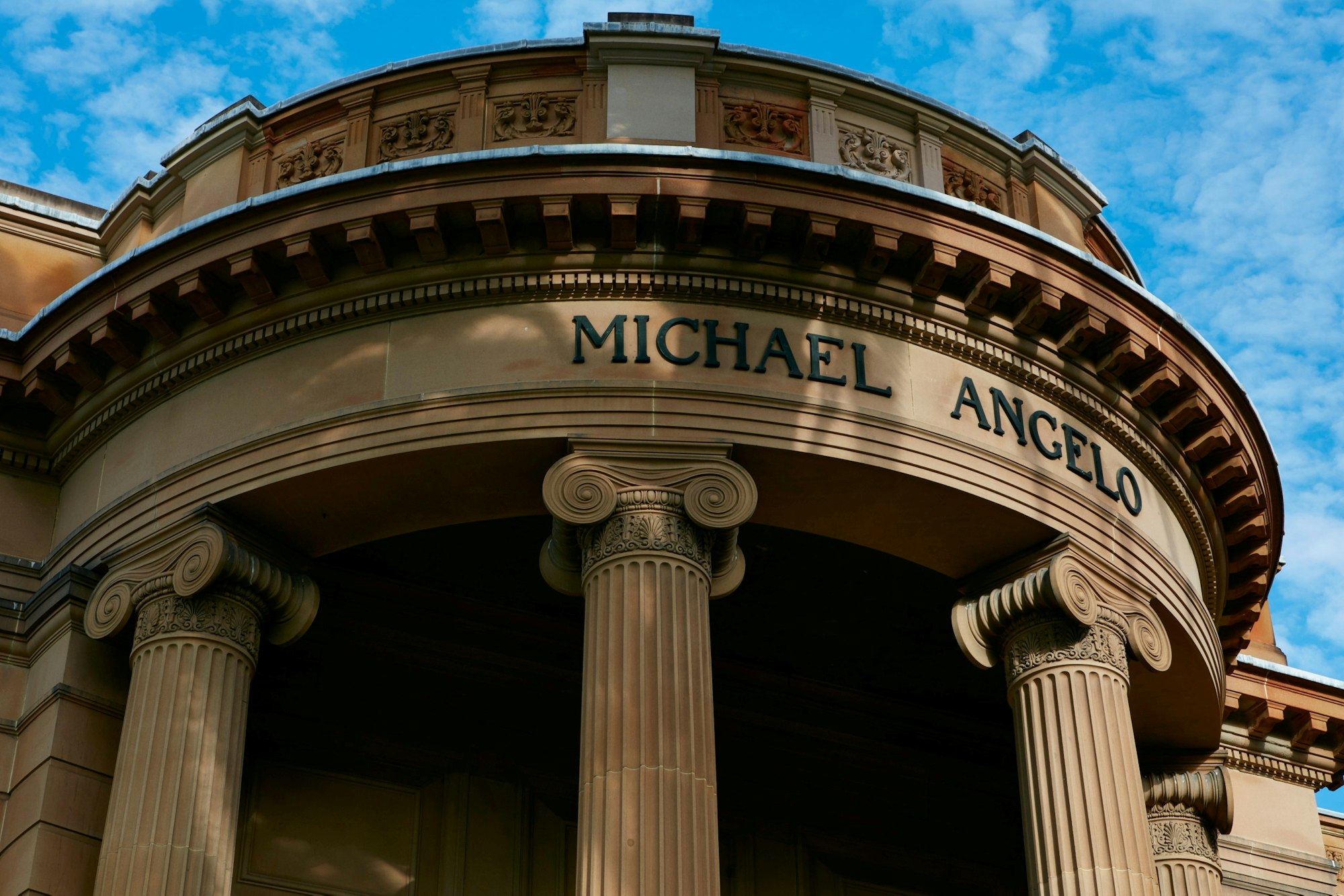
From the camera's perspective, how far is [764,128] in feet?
78.7

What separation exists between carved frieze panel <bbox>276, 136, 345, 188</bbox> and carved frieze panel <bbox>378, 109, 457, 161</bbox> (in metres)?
0.58

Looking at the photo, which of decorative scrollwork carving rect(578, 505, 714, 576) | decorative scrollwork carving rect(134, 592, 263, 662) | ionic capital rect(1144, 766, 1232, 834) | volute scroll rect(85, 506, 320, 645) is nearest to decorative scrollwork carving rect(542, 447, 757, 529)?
decorative scrollwork carving rect(578, 505, 714, 576)

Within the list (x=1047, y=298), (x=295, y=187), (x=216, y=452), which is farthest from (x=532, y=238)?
(x=1047, y=298)

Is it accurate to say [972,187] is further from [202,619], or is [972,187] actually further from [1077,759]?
[202,619]

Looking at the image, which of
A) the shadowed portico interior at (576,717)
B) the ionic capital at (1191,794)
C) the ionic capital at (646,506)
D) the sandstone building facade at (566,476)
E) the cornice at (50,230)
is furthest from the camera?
the cornice at (50,230)

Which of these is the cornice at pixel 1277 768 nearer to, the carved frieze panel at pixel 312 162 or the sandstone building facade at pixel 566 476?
the sandstone building facade at pixel 566 476

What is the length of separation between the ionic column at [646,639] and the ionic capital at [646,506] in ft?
0.05

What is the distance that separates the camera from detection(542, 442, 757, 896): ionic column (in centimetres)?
1881

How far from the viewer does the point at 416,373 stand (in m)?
21.8

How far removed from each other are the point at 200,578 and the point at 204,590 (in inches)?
5.8

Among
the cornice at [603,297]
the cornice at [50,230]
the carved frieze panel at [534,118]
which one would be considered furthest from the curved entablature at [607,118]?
the cornice at [603,297]

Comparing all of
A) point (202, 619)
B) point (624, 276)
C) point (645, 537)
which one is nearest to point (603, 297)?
point (624, 276)

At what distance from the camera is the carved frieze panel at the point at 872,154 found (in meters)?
24.2

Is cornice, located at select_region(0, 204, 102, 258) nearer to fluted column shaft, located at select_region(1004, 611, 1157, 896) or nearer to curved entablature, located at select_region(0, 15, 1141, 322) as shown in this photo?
curved entablature, located at select_region(0, 15, 1141, 322)
